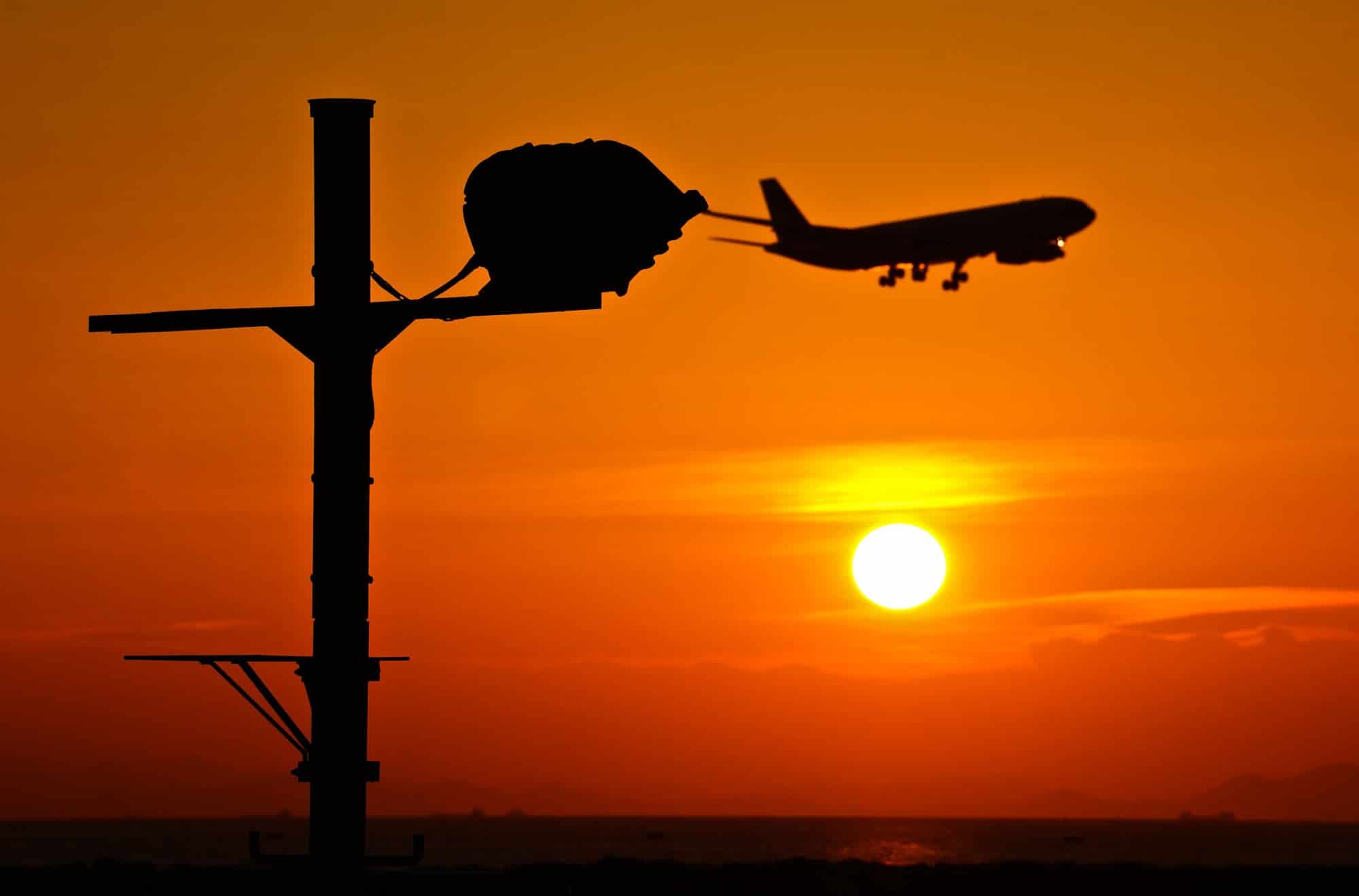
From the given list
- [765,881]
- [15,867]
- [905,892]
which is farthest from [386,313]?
[765,881]

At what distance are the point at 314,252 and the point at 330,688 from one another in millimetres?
1942

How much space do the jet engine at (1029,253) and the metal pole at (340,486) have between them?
93.8 metres

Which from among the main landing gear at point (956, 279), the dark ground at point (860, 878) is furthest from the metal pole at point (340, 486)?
the main landing gear at point (956, 279)

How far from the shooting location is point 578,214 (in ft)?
28.9

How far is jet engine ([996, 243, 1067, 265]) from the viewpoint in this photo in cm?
10094

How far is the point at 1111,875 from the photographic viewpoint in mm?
Result: 51125

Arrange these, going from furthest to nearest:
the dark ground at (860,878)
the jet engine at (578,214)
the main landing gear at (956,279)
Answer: the main landing gear at (956,279) < the dark ground at (860,878) < the jet engine at (578,214)

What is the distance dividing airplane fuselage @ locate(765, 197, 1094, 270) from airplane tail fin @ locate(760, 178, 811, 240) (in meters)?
29.1

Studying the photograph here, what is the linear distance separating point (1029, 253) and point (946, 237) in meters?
4.51

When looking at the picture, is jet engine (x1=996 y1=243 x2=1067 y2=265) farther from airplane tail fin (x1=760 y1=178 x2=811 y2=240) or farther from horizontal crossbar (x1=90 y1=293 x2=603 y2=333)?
horizontal crossbar (x1=90 y1=293 x2=603 y2=333)

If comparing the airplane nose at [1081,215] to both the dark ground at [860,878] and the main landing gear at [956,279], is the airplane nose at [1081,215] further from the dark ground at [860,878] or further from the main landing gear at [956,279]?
the dark ground at [860,878]

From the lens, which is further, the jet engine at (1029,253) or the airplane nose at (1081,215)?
the airplane nose at (1081,215)

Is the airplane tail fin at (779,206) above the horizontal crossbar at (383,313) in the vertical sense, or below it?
above

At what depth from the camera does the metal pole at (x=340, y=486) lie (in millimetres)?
8625
